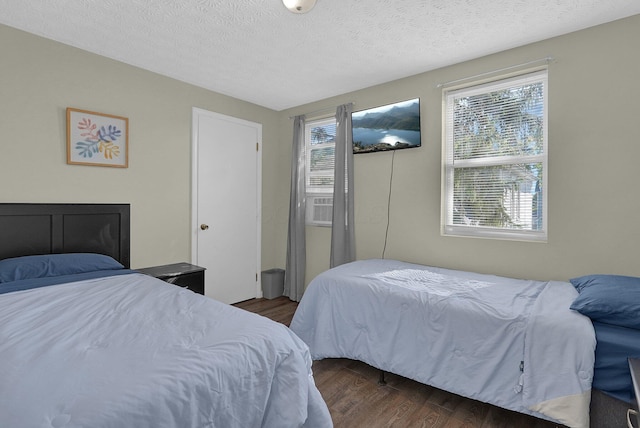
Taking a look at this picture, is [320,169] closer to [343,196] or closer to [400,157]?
[343,196]

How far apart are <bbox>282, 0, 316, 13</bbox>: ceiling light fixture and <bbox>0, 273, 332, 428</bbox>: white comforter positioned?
5.99ft

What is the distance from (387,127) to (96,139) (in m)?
2.74

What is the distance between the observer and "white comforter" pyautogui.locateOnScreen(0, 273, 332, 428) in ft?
→ 2.97

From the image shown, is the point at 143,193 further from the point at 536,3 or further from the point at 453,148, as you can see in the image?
the point at 536,3

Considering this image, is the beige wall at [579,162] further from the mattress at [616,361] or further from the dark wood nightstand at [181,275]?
the dark wood nightstand at [181,275]

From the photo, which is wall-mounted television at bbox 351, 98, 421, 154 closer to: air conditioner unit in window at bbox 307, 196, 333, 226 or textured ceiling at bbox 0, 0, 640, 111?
textured ceiling at bbox 0, 0, 640, 111

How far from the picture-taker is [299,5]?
1977mm

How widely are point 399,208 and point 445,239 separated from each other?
0.56 meters

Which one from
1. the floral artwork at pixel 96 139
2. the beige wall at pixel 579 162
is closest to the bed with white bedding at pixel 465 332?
the beige wall at pixel 579 162

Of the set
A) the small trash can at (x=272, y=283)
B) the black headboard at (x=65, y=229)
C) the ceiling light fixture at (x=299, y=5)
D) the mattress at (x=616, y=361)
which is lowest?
the small trash can at (x=272, y=283)

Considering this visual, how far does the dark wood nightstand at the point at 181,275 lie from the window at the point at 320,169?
1.57 metres

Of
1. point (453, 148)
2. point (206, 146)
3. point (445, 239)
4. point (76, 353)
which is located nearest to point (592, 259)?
point (445, 239)

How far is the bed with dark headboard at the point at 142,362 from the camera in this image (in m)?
0.91

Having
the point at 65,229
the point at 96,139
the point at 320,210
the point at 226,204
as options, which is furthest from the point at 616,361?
the point at 96,139
